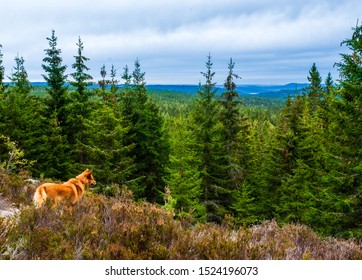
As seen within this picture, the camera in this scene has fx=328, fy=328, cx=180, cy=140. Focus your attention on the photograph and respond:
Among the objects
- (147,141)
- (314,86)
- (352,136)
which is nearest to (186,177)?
(147,141)

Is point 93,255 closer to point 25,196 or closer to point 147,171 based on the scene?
point 25,196

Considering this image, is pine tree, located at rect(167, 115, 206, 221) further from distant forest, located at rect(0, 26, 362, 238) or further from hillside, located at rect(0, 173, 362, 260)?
hillside, located at rect(0, 173, 362, 260)

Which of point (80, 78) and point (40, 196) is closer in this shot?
point (40, 196)

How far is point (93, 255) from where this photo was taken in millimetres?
4090

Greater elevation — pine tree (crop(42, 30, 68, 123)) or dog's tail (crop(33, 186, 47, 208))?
pine tree (crop(42, 30, 68, 123))

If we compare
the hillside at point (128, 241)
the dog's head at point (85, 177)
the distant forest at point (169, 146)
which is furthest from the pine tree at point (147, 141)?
the hillside at point (128, 241)

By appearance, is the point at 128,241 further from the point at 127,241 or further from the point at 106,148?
the point at 106,148

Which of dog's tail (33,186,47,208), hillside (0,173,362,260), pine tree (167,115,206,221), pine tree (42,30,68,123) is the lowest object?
pine tree (167,115,206,221)

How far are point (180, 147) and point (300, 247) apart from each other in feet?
62.1

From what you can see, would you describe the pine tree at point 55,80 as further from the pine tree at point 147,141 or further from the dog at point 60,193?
the dog at point 60,193

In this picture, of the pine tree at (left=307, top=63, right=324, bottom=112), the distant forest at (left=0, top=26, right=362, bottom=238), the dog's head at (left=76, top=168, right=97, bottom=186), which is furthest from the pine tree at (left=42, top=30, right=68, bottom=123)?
the pine tree at (left=307, top=63, right=324, bottom=112)

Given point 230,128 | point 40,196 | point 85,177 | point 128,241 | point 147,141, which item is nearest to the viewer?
point 128,241

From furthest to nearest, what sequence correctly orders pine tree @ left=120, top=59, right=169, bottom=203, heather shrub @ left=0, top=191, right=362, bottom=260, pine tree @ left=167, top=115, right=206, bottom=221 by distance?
pine tree @ left=120, top=59, right=169, bottom=203 → pine tree @ left=167, top=115, right=206, bottom=221 → heather shrub @ left=0, top=191, right=362, bottom=260
